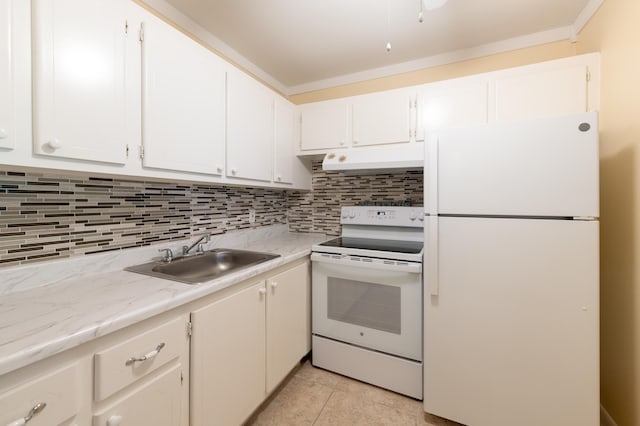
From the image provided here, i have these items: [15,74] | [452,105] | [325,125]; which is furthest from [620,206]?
[15,74]

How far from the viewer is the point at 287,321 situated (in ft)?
5.60

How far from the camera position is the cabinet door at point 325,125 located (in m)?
2.21

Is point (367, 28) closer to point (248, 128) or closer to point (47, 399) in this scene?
point (248, 128)

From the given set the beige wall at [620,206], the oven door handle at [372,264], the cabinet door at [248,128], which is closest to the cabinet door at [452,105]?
the beige wall at [620,206]

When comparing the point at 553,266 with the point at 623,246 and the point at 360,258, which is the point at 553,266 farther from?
the point at 360,258

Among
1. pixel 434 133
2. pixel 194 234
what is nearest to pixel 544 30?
pixel 434 133

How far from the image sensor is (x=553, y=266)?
1.26 m

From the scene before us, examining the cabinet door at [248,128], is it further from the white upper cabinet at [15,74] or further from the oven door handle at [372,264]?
the white upper cabinet at [15,74]

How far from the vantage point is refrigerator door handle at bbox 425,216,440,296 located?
1466 mm

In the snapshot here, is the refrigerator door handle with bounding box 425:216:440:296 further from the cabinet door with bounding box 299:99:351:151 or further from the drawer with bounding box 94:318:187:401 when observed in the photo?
the drawer with bounding box 94:318:187:401

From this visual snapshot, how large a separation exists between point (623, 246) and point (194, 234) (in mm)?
2475

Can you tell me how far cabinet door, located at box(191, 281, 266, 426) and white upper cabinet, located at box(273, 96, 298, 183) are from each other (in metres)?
1.05

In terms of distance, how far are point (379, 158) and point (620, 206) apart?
4.31 ft

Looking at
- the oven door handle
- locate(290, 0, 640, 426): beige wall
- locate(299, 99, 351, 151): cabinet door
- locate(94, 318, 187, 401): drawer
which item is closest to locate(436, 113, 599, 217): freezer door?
locate(290, 0, 640, 426): beige wall
